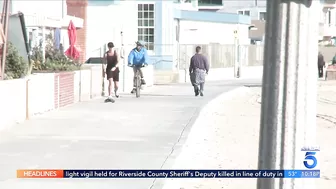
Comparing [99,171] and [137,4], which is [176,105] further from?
[137,4]

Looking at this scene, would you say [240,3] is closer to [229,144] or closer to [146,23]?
[146,23]

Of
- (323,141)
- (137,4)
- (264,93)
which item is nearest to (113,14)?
(137,4)

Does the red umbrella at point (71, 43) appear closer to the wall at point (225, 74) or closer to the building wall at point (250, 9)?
the wall at point (225, 74)

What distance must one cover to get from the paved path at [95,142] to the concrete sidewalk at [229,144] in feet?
0.92

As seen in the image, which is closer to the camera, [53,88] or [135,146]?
[135,146]

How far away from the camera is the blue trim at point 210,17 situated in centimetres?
4659

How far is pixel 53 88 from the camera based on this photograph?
16.9 metres

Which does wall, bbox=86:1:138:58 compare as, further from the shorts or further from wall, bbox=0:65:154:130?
the shorts

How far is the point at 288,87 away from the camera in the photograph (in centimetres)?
347

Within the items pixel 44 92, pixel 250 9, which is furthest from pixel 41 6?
pixel 250 9

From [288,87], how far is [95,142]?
8257mm

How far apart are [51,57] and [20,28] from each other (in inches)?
119

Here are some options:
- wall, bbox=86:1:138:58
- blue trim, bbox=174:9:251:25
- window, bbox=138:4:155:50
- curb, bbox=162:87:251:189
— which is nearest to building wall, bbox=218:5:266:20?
blue trim, bbox=174:9:251:25

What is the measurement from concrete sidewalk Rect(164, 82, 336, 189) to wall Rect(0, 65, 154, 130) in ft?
10.6
